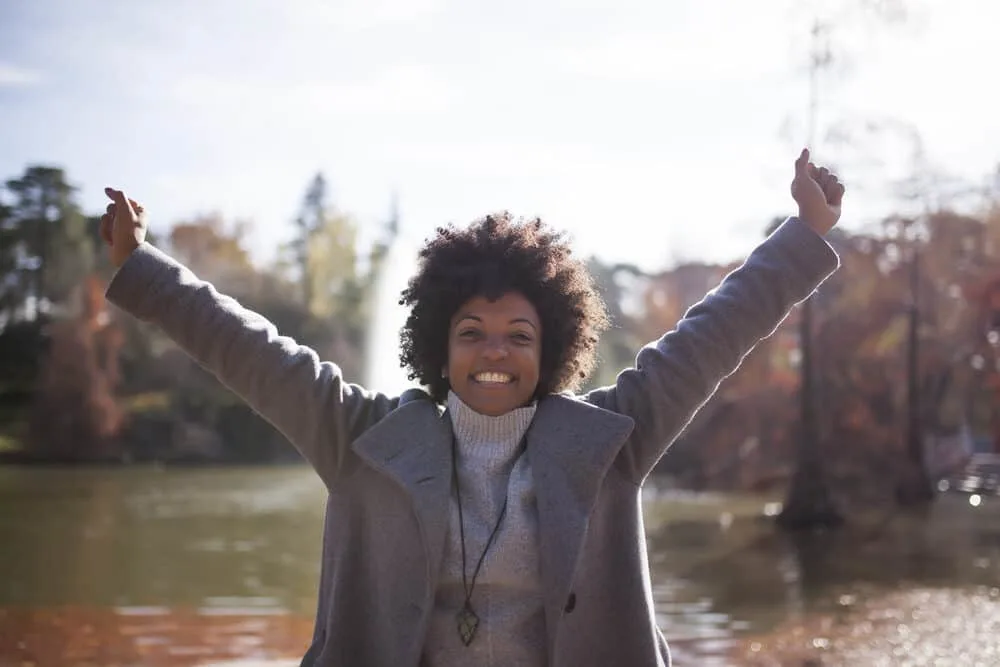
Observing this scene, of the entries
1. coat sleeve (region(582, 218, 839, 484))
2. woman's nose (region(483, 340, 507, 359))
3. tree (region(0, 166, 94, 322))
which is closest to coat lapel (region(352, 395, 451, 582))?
woman's nose (region(483, 340, 507, 359))

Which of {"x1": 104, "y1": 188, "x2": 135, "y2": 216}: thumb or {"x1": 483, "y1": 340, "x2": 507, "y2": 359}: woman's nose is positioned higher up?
{"x1": 104, "y1": 188, "x2": 135, "y2": 216}: thumb

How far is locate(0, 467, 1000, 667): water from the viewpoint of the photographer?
6.21m

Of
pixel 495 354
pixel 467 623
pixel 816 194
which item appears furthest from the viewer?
pixel 816 194

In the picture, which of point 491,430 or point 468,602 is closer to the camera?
point 468,602

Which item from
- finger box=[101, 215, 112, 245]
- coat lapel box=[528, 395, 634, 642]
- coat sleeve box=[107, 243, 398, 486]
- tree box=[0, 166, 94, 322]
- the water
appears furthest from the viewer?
tree box=[0, 166, 94, 322]

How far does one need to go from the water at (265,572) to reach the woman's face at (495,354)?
3419mm

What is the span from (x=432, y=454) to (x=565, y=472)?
22 cm

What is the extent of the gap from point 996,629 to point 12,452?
21429 millimetres

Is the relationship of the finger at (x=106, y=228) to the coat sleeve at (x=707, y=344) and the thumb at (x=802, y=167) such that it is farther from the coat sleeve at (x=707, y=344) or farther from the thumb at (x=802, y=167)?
the thumb at (x=802, y=167)

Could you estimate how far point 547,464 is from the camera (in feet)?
6.09

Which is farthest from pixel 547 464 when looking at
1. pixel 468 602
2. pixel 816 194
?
pixel 816 194

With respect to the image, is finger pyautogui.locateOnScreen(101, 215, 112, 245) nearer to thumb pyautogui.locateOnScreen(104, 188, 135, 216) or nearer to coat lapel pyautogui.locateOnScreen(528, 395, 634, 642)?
thumb pyautogui.locateOnScreen(104, 188, 135, 216)

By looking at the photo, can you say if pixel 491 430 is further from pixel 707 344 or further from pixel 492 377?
pixel 707 344

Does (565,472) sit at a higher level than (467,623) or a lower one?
higher
